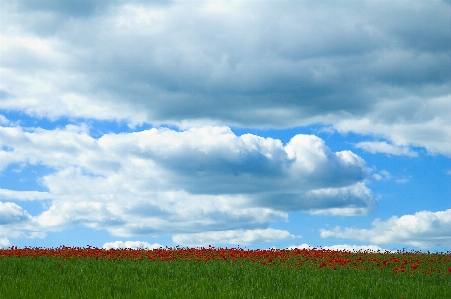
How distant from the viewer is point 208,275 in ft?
49.3

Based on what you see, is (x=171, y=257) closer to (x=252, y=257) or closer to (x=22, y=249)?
(x=252, y=257)

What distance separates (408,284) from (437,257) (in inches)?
373

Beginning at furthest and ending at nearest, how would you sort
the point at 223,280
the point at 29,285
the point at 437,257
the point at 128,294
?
the point at 437,257 → the point at 223,280 → the point at 29,285 → the point at 128,294

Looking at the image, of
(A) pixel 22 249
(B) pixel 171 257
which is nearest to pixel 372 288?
(B) pixel 171 257

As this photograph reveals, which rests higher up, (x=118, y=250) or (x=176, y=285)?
(x=118, y=250)

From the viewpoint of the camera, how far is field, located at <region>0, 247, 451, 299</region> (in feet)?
41.8

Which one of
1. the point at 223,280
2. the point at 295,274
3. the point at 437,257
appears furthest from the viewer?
the point at 437,257

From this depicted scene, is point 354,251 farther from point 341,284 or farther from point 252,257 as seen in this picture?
point 341,284

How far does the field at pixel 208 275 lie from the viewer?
12.7m

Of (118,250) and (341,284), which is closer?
(341,284)

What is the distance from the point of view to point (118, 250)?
21.4m

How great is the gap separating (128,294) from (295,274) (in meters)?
5.73

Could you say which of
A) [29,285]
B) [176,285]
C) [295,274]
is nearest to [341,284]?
[295,274]

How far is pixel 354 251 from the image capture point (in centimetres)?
2434
